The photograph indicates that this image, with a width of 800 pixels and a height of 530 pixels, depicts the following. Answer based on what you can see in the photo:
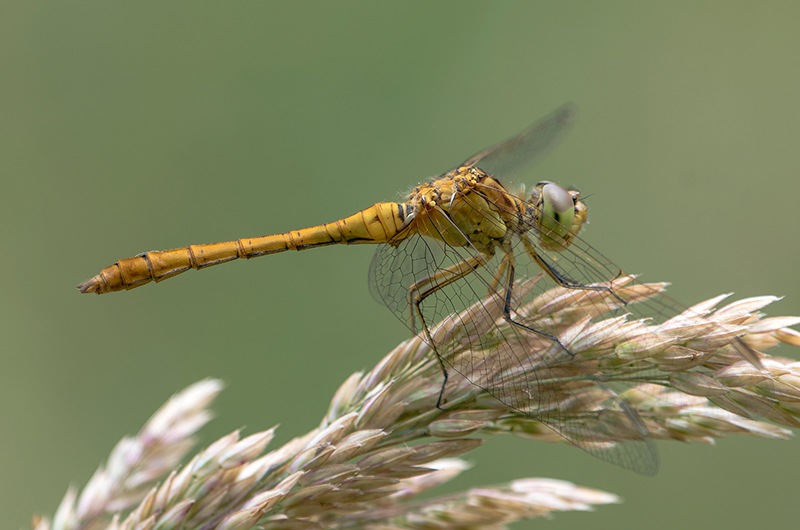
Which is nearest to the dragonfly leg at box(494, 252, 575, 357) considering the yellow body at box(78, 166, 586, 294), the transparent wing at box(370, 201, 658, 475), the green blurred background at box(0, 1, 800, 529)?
the transparent wing at box(370, 201, 658, 475)

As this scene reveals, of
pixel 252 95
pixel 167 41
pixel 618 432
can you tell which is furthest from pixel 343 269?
pixel 618 432

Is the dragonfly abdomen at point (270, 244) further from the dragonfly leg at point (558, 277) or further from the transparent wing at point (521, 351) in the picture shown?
the dragonfly leg at point (558, 277)

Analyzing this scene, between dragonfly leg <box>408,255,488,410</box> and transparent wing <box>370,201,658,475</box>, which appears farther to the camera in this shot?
dragonfly leg <box>408,255,488,410</box>

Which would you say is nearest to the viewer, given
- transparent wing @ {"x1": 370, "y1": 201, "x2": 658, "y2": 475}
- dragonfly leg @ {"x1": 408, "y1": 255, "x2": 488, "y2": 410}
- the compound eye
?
transparent wing @ {"x1": 370, "y1": 201, "x2": 658, "y2": 475}

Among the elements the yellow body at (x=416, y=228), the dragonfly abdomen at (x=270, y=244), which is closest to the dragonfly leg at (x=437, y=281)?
the yellow body at (x=416, y=228)

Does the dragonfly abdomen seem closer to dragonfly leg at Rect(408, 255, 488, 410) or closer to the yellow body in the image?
the yellow body

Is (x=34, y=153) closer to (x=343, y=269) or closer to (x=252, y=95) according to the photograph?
(x=252, y=95)

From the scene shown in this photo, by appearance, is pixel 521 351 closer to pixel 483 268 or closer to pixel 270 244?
pixel 483 268
